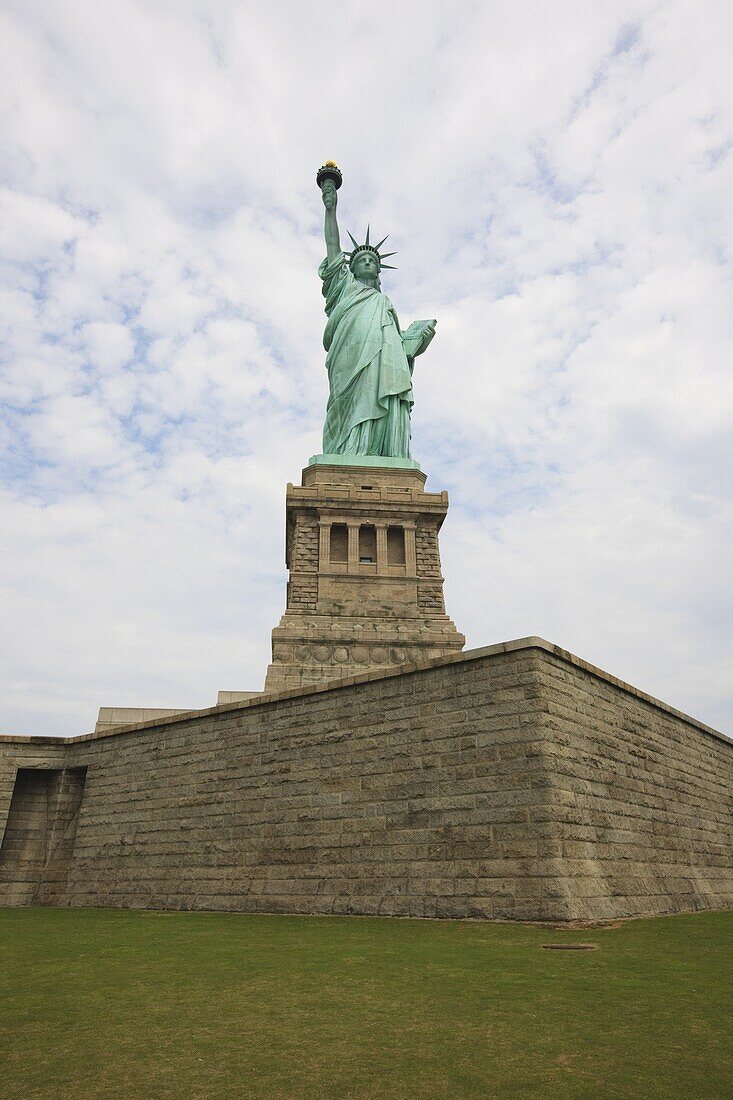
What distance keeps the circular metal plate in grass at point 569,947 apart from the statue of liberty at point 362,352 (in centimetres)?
2532

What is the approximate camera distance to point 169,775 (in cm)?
1417

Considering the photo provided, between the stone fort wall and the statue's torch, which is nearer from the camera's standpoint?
the stone fort wall

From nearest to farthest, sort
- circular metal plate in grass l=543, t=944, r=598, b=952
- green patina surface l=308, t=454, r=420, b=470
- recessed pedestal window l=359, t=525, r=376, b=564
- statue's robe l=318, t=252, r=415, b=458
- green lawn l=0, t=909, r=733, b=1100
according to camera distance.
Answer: green lawn l=0, t=909, r=733, b=1100 < circular metal plate in grass l=543, t=944, r=598, b=952 < recessed pedestal window l=359, t=525, r=376, b=564 < green patina surface l=308, t=454, r=420, b=470 < statue's robe l=318, t=252, r=415, b=458

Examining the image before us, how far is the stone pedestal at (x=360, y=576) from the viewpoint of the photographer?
24500 millimetres

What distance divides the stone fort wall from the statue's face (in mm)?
27812

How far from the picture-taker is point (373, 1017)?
4594mm

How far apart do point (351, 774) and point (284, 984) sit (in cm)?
605

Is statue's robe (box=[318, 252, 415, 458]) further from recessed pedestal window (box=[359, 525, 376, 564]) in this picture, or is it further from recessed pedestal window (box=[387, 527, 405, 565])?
recessed pedestal window (box=[359, 525, 376, 564])

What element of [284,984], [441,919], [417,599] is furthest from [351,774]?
[417,599]

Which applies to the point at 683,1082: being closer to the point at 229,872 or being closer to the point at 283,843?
the point at 283,843

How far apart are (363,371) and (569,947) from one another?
28887mm

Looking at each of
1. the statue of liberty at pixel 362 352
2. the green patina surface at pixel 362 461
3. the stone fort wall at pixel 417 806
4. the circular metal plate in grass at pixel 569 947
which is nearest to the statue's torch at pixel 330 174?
the statue of liberty at pixel 362 352

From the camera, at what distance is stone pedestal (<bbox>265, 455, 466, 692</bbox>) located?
2450cm

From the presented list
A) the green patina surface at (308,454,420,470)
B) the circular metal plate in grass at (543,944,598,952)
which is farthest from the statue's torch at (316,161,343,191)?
the circular metal plate in grass at (543,944,598,952)
